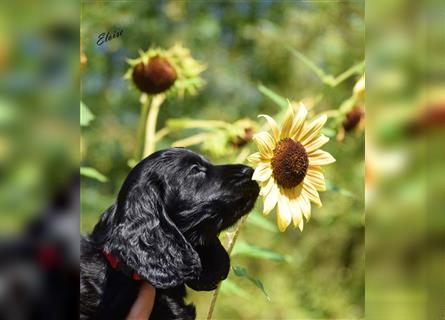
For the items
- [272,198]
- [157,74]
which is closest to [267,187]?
[272,198]

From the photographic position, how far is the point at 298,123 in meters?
1.04

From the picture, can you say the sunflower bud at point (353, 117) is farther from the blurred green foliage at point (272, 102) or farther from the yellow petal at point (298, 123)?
the blurred green foliage at point (272, 102)

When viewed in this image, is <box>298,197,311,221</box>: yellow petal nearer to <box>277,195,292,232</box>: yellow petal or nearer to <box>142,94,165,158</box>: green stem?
<box>277,195,292,232</box>: yellow petal

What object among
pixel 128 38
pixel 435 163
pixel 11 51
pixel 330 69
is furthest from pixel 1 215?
pixel 330 69

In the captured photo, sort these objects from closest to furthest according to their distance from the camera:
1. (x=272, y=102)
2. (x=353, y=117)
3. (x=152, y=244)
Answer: (x=152, y=244)
(x=353, y=117)
(x=272, y=102)

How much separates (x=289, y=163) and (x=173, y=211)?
0.64ft

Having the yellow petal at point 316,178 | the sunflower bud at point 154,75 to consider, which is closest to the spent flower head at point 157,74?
the sunflower bud at point 154,75

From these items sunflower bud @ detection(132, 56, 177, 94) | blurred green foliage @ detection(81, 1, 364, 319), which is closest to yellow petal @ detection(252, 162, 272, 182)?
sunflower bud @ detection(132, 56, 177, 94)

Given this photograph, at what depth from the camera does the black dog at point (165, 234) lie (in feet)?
3.13

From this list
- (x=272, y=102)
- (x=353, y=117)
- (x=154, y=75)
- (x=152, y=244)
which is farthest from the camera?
(x=272, y=102)

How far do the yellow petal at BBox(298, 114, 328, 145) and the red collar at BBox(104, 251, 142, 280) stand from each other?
1.09ft

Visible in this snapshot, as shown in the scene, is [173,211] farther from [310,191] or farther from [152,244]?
[310,191]

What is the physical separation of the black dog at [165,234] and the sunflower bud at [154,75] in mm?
263

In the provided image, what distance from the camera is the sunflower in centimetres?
102
